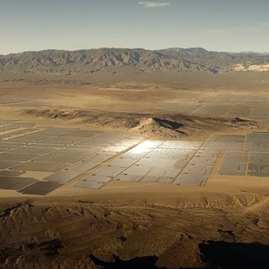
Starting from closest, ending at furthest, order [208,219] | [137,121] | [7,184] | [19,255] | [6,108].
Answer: [19,255]
[208,219]
[7,184]
[137,121]
[6,108]

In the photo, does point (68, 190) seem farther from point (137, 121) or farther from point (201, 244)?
point (137, 121)

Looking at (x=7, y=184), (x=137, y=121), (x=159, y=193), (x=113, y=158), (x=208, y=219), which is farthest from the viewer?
(x=137, y=121)

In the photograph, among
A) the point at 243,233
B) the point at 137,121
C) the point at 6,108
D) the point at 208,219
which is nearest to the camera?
the point at 243,233

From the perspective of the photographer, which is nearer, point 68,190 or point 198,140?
point 68,190

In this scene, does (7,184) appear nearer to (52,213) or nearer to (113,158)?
(52,213)

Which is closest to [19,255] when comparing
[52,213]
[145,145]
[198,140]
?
[52,213]

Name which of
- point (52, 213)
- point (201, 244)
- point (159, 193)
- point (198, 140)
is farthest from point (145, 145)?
point (201, 244)
